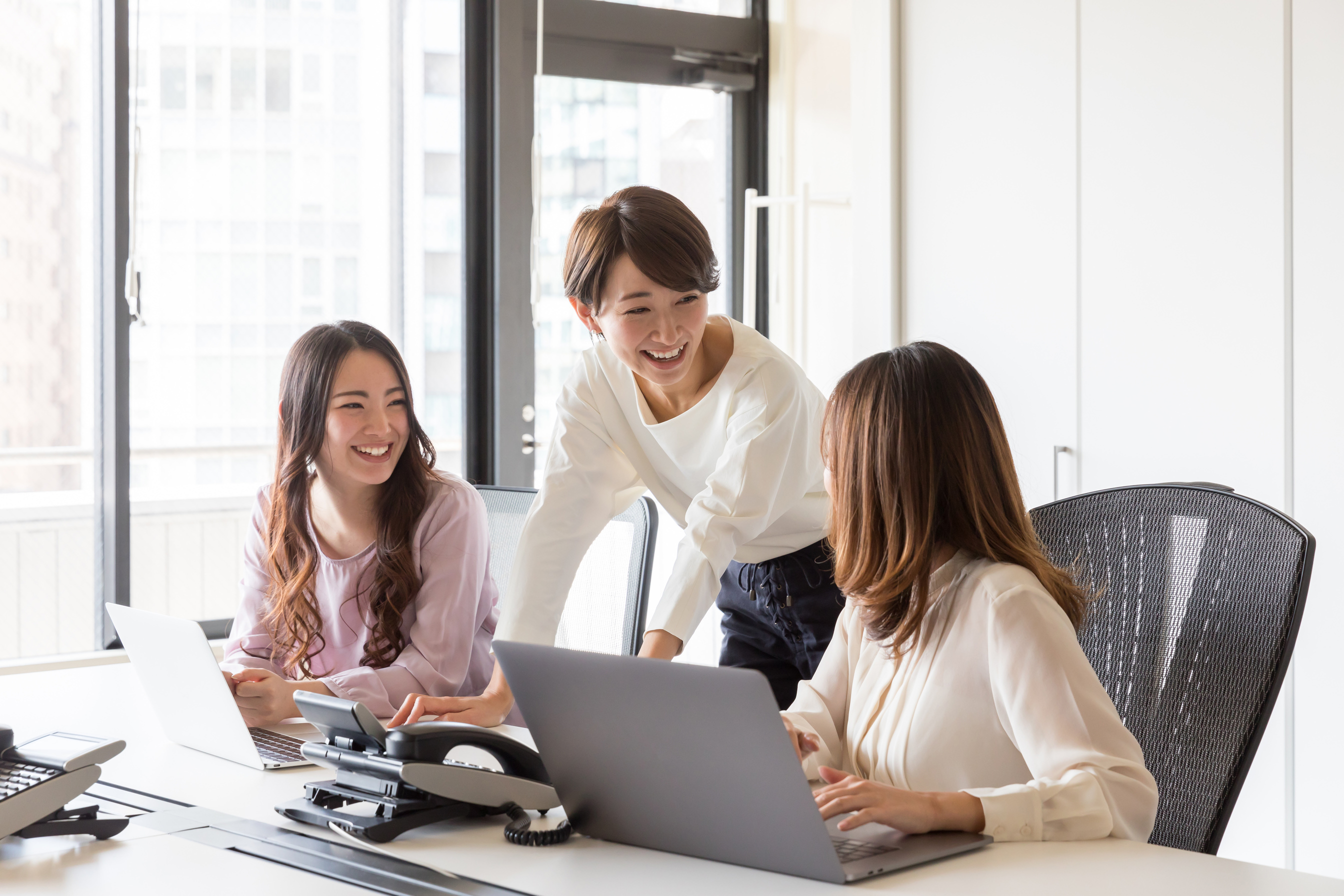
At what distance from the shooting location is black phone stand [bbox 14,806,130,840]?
40.8 inches

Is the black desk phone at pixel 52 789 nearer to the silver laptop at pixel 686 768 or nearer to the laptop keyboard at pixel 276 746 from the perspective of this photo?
the laptop keyboard at pixel 276 746

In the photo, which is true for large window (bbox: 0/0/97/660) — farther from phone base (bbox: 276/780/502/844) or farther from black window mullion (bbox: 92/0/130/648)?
phone base (bbox: 276/780/502/844)

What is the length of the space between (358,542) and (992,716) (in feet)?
3.45

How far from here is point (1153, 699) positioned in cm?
127

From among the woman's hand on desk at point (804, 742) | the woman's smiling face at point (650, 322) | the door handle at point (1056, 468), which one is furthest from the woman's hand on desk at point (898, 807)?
the door handle at point (1056, 468)

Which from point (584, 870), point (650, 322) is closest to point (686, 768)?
point (584, 870)

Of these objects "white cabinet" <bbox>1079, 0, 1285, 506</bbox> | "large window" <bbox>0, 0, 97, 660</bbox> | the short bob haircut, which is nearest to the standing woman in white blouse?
the short bob haircut

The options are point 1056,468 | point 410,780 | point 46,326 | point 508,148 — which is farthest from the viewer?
point 508,148

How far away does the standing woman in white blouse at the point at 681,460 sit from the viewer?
5.06 ft

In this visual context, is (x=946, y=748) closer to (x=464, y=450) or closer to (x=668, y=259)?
A: (x=668, y=259)

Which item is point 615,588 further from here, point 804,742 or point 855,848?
point 855,848

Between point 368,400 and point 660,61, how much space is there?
200 cm

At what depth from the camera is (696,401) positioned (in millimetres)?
1722

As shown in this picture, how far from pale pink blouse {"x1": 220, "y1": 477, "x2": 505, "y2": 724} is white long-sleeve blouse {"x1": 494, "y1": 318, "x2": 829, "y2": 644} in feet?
0.29
